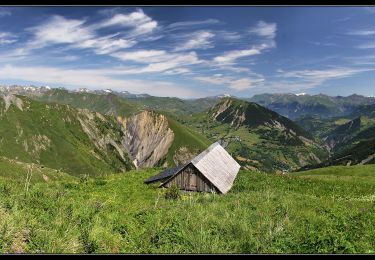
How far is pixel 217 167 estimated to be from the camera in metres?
49.2

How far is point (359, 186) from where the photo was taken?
41344 millimetres

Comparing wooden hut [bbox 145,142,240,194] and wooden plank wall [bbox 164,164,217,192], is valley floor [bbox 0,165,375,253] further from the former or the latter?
wooden plank wall [bbox 164,164,217,192]

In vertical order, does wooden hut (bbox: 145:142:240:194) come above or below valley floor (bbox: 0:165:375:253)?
below

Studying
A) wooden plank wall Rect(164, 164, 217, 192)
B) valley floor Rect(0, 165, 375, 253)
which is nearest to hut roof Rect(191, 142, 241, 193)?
wooden plank wall Rect(164, 164, 217, 192)

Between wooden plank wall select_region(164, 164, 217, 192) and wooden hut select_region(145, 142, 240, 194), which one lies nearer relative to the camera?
wooden hut select_region(145, 142, 240, 194)

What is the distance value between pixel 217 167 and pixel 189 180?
17.4 feet

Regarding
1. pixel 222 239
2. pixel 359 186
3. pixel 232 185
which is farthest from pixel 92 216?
pixel 359 186

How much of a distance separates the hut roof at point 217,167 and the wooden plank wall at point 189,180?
73 centimetres

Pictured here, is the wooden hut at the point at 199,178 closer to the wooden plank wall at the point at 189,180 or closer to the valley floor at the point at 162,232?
the wooden plank wall at the point at 189,180

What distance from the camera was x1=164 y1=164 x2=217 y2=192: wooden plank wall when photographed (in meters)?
44.9

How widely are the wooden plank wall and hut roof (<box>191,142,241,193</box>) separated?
0.73 m

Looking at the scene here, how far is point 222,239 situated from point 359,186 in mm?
34907

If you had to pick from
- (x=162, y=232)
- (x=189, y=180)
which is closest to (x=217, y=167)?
(x=189, y=180)
